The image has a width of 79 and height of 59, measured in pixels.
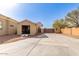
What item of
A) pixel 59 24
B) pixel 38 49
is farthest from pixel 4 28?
pixel 38 49

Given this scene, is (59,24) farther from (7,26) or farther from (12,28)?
(12,28)

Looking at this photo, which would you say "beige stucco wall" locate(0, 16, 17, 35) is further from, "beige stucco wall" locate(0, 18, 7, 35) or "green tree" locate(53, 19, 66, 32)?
"green tree" locate(53, 19, 66, 32)

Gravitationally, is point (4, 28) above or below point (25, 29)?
above

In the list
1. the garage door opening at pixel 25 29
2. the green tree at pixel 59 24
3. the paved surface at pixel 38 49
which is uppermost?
the green tree at pixel 59 24

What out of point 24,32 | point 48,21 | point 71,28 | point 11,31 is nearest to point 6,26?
point 11,31

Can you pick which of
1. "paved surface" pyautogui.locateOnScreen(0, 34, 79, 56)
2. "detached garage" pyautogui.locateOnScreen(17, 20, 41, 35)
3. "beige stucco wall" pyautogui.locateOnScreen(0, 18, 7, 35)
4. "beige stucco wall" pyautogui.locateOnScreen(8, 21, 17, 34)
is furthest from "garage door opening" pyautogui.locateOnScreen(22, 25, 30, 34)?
"paved surface" pyautogui.locateOnScreen(0, 34, 79, 56)

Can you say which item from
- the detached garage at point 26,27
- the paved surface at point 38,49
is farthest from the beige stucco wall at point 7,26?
the paved surface at point 38,49

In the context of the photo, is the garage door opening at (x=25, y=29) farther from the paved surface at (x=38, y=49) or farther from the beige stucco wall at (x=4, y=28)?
the paved surface at (x=38, y=49)

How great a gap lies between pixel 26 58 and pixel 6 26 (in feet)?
41.5

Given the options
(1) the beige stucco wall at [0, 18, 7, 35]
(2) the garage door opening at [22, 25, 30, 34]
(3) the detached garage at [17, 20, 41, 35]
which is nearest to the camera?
(1) the beige stucco wall at [0, 18, 7, 35]

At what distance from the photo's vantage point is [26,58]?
20.5ft

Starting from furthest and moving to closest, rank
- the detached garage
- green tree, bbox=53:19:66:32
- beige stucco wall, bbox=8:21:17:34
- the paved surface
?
the detached garage < beige stucco wall, bbox=8:21:17:34 < green tree, bbox=53:19:66:32 < the paved surface

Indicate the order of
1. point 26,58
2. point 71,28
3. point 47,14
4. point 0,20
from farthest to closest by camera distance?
point 71,28, point 0,20, point 47,14, point 26,58

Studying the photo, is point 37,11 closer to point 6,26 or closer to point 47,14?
point 47,14
